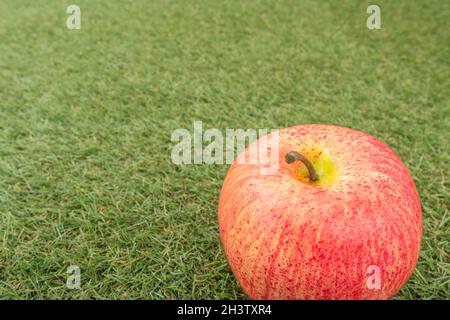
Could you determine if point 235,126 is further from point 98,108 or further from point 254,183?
point 254,183

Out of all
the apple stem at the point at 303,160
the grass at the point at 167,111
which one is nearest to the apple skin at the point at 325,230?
the apple stem at the point at 303,160

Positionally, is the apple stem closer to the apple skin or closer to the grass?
the apple skin

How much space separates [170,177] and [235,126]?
61cm

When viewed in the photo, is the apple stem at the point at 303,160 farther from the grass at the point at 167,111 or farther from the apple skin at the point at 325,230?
the grass at the point at 167,111

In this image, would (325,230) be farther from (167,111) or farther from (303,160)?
(167,111)

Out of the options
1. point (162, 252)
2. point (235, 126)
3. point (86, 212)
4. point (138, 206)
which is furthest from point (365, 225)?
point (235, 126)

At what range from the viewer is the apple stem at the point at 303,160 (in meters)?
1.24

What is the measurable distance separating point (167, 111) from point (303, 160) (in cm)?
162

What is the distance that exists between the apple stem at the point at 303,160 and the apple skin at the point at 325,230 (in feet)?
0.09

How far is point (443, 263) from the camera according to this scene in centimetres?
168

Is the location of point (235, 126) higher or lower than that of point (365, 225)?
higher

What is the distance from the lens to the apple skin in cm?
116

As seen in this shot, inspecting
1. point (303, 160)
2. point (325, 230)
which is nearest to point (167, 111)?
point (303, 160)

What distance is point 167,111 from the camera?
8.97 feet
